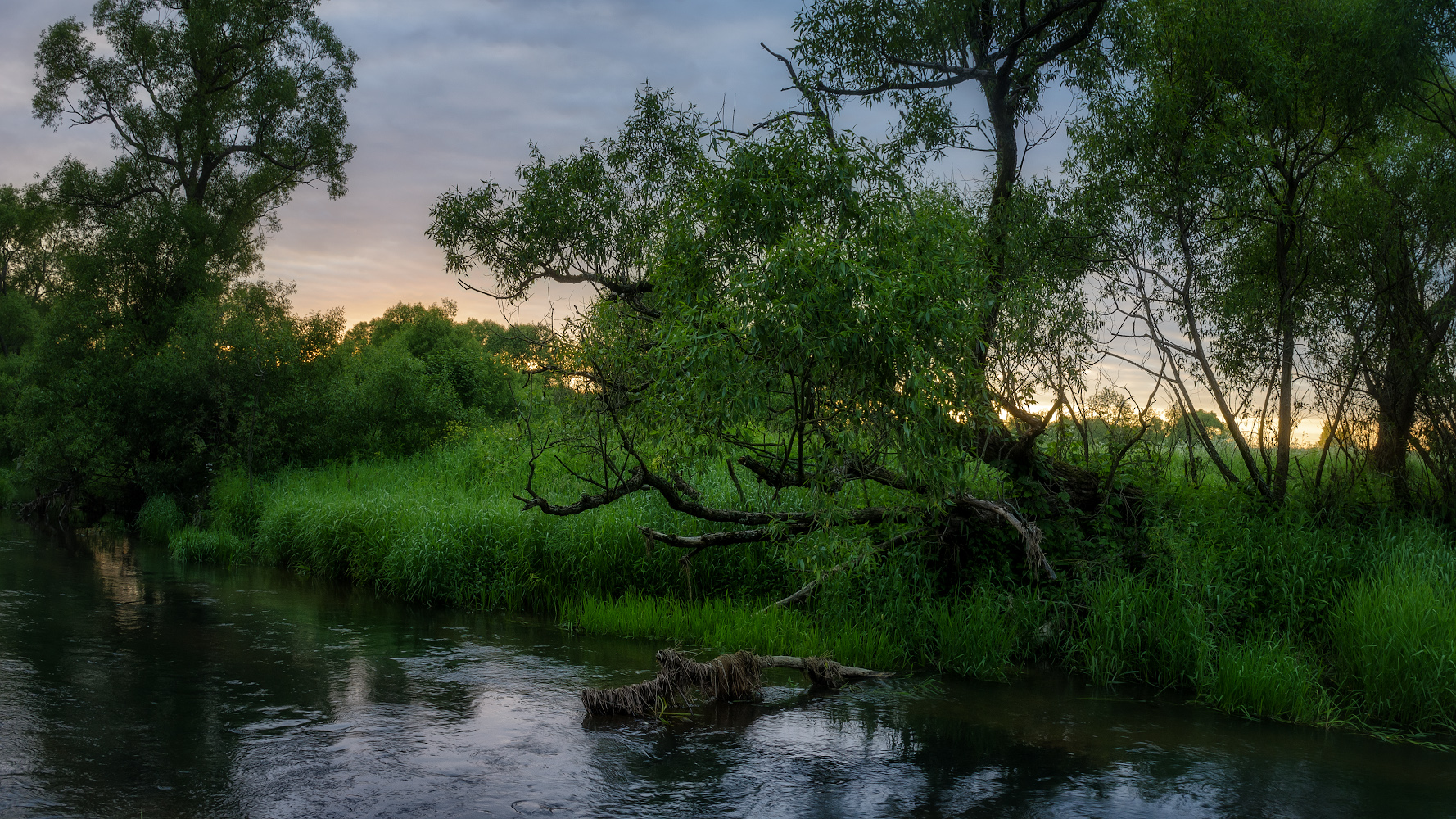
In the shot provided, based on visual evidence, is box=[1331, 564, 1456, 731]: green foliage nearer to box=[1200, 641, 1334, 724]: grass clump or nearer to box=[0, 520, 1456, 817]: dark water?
box=[1200, 641, 1334, 724]: grass clump

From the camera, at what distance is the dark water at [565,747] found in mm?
7578

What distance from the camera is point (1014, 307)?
12.2 meters

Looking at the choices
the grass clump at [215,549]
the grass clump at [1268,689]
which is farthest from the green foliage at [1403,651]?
the grass clump at [215,549]

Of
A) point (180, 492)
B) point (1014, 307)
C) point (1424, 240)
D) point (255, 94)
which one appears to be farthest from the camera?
point (255, 94)

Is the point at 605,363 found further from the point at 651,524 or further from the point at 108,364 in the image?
the point at 108,364

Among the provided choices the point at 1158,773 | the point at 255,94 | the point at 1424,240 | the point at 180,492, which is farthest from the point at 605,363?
the point at 255,94

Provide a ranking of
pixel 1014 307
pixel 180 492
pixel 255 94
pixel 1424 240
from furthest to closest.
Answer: pixel 255 94, pixel 180 492, pixel 1424 240, pixel 1014 307

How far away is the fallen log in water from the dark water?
0.20 m

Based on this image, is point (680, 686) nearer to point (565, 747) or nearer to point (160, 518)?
point (565, 747)

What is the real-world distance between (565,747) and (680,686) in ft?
5.27

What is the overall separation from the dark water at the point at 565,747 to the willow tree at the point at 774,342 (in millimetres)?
2252

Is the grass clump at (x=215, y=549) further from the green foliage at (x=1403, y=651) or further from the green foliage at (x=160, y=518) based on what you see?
the green foliage at (x=1403, y=651)

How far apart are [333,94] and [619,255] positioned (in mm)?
24774

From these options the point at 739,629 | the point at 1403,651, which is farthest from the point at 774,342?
the point at 1403,651
